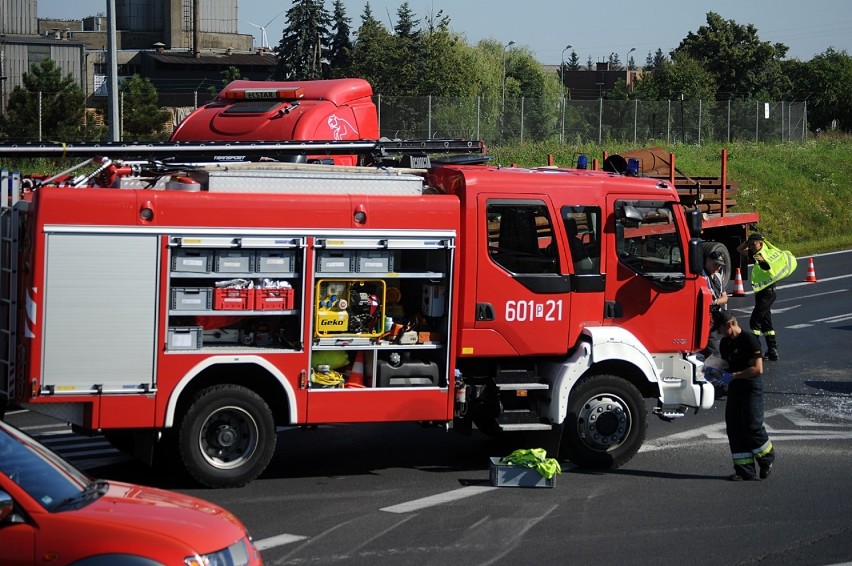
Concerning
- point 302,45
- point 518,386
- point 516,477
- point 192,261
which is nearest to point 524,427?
point 518,386

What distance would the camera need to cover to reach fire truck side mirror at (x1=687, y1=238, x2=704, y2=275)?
11115 millimetres

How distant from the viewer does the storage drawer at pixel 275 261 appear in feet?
32.2

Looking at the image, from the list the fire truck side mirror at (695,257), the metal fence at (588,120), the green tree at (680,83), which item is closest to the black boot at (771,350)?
the fire truck side mirror at (695,257)

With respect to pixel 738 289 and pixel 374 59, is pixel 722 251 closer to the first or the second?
pixel 738 289

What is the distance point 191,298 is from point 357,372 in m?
1.61

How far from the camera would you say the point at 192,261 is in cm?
958

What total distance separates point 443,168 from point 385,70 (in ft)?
157

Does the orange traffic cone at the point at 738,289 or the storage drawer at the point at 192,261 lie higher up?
the storage drawer at the point at 192,261

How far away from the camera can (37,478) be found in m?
6.15

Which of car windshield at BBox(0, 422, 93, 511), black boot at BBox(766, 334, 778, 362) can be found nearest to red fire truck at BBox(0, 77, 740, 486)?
car windshield at BBox(0, 422, 93, 511)

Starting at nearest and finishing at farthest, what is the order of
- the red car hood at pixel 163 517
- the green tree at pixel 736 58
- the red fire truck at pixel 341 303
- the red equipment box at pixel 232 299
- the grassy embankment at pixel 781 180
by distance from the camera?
the red car hood at pixel 163 517, the red fire truck at pixel 341 303, the red equipment box at pixel 232 299, the grassy embankment at pixel 781 180, the green tree at pixel 736 58

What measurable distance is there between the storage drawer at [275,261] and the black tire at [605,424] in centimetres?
297

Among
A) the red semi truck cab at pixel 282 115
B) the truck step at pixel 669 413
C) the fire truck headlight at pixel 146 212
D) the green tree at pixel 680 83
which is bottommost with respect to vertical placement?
the truck step at pixel 669 413

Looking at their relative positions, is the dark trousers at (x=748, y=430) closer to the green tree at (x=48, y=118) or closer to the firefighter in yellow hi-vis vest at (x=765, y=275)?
the firefighter in yellow hi-vis vest at (x=765, y=275)
